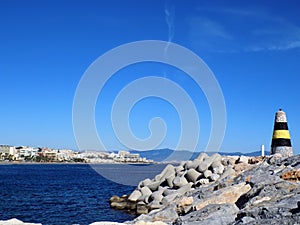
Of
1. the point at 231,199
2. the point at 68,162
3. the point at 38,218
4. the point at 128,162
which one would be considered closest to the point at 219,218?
the point at 231,199

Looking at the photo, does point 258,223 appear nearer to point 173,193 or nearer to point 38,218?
point 173,193

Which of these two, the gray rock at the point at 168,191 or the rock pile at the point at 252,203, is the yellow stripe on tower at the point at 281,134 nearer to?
the rock pile at the point at 252,203

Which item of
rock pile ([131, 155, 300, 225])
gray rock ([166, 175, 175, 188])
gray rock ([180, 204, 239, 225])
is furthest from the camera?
gray rock ([166, 175, 175, 188])

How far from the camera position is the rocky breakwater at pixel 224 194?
7.77 meters

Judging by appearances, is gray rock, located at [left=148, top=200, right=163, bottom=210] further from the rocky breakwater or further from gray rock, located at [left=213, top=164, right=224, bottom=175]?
gray rock, located at [left=213, top=164, right=224, bottom=175]

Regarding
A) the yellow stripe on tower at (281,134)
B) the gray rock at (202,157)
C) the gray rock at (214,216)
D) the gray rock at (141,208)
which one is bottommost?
the gray rock at (141,208)

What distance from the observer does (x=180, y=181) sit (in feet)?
68.8

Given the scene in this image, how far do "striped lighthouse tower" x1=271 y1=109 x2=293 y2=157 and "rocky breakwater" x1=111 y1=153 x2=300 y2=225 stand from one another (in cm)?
173

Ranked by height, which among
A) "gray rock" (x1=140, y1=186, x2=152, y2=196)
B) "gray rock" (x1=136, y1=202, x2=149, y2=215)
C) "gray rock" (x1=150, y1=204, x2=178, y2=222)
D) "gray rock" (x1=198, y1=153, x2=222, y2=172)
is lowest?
"gray rock" (x1=136, y1=202, x2=149, y2=215)

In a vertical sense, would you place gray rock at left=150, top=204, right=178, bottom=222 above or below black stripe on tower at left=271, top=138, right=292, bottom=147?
below

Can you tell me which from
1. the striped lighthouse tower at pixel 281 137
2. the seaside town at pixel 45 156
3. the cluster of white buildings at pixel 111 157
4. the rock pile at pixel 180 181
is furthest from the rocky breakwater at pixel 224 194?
the seaside town at pixel 45 156

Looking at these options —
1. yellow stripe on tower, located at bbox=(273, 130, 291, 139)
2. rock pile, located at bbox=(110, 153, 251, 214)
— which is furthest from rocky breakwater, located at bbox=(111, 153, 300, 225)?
yellow stripe on tower, located at bbox=(273, 130, 291, 139)

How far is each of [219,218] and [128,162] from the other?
184m

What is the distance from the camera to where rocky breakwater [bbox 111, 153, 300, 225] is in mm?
7766
